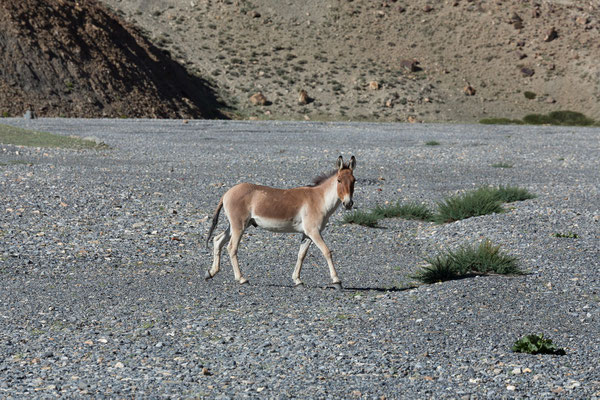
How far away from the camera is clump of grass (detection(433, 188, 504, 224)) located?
16.5 m

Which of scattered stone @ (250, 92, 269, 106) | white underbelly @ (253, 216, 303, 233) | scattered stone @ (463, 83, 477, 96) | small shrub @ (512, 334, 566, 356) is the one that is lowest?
scattered stone @ (250, 92, 269, 106)

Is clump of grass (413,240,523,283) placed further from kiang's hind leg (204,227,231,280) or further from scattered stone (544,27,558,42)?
scattered stone (544,27,558,42)

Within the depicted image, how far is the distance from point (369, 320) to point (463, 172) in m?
18.3

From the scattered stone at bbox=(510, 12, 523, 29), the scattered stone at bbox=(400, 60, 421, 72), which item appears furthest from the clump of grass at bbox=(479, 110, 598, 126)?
the scattered stone at bbox=(510, 12, 523, 29)

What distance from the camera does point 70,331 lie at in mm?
8375

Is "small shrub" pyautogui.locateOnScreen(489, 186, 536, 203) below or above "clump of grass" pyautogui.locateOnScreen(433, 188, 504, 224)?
below

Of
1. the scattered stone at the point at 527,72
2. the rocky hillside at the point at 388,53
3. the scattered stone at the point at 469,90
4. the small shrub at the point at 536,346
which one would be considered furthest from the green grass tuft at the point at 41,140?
the scattered stone at the point at 527,72

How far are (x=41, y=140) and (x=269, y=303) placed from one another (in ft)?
83.0

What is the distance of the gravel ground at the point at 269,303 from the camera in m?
7.00

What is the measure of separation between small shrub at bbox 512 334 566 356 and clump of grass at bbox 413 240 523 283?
10.2 feet

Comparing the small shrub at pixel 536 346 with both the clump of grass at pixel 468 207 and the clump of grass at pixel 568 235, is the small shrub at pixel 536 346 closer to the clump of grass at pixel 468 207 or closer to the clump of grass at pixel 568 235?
the clump of grass at pixel 568 235

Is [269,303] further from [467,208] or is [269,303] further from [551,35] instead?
[551,35]

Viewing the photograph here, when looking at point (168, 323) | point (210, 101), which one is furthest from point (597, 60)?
point (168, 323)

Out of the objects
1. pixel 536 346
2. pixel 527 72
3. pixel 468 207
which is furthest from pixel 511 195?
pixel 527 72
